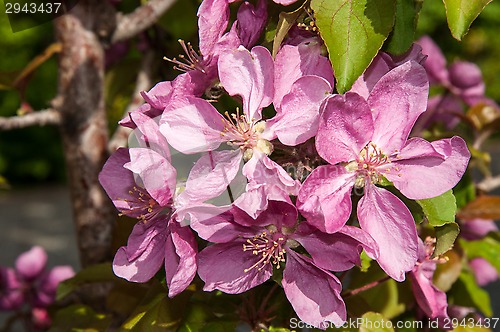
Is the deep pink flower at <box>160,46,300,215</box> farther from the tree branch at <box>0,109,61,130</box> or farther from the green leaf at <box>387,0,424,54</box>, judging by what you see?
the tree branch at <box>0,109,61,130</box>

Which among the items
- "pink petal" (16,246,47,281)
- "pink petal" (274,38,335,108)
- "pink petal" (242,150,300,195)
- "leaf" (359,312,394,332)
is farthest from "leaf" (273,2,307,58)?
"pink petal" (16,246,47,281)

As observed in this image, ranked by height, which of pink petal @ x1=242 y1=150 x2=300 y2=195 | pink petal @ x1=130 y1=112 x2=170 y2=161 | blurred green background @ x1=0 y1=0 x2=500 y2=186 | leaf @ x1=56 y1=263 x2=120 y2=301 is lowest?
blurred green background @ x1=0 y1=0 x2=500 y2=186

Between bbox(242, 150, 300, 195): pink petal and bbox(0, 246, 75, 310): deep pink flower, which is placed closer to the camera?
bbox(242, 150, 300, 195): pink petal

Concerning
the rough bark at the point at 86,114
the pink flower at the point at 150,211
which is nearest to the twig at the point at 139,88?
the rough bark at the point at 86,114

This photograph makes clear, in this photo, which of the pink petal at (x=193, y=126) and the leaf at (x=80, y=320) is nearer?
the pink petal at (x=193, y=126)

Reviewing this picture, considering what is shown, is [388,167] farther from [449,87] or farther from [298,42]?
[449,87]

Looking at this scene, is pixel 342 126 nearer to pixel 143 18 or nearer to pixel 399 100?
pixel 399 100

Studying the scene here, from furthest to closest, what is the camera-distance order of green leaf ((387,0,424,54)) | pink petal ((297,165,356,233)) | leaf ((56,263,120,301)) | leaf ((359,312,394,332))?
leaf ((56,263,120,301))
leaf ((359,312,394,332))
green leaf ((387,0,424,54))
pink petal ((297,165,356,233))

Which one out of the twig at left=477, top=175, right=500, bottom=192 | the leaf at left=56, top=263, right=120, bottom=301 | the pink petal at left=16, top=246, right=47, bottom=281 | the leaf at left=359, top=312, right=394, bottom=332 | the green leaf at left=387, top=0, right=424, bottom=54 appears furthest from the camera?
the pink petal at left=16, top=246, right=47, bottom=281

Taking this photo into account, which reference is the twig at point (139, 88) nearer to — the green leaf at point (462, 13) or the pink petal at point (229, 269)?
the pink petal at point (229, 269)
